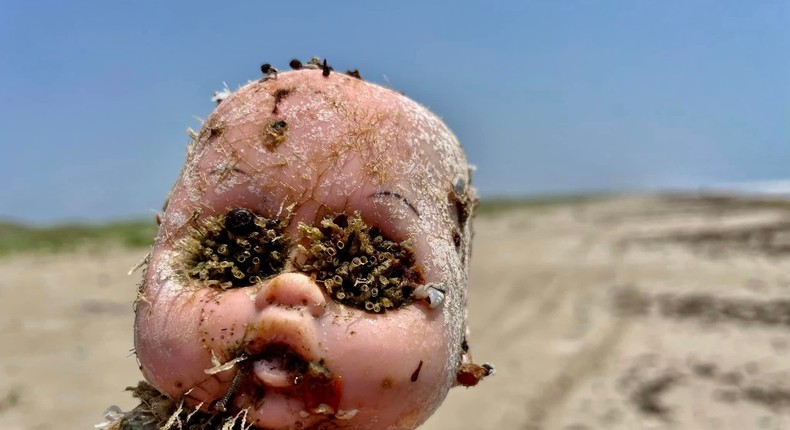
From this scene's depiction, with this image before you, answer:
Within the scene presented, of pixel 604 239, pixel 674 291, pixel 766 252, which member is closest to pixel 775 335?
pixel 674 291

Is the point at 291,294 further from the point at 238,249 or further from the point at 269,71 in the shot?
the point at 269,71

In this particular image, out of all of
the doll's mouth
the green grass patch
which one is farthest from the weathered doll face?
the green grass patch

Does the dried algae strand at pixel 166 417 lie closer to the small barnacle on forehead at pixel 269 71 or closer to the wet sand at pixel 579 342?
the small barnacle on forehead at pixel 269 71

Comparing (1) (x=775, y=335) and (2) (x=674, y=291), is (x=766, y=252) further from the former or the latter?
(1) (x=775, y=335)

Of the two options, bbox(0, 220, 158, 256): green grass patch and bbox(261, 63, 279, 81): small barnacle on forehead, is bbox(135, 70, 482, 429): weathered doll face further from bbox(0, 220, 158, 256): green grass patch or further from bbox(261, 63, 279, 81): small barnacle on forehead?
bbox(0, 220, 158, 256): green grass patch

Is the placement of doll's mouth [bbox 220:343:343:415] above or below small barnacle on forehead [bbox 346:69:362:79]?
below

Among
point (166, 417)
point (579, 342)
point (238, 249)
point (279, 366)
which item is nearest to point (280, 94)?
point (238, 249)
